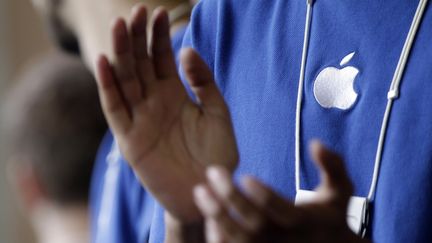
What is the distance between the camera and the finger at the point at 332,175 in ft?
1.75

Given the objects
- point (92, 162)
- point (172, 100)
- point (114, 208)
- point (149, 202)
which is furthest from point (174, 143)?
point (92, 162)

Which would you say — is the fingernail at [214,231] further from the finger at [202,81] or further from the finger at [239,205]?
the finger at [202,81]

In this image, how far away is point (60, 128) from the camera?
5.73ft

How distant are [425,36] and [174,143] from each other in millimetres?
235

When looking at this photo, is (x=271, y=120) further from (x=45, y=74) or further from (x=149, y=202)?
(x=45, y=74)

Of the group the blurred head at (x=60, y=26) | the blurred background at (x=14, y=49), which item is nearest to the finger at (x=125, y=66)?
the blurred head at (x=60, y=26)

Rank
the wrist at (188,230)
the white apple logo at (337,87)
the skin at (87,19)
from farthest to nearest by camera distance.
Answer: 1. the skin at (87,19)
2. the white apple logo at (337,87)
3. the wrist at (188,230)

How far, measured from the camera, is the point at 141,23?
680 millimetres

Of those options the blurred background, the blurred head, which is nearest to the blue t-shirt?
the blurred head

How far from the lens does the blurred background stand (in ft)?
9.02

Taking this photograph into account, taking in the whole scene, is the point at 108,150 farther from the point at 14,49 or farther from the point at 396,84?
the point at 14,49

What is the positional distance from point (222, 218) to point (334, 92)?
292 mm

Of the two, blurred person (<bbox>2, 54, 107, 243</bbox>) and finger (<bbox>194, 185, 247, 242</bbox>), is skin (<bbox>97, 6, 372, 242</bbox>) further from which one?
blurred person (<bbox>2, 54, 107, 243</bbox>)

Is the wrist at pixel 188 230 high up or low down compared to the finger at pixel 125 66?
down
